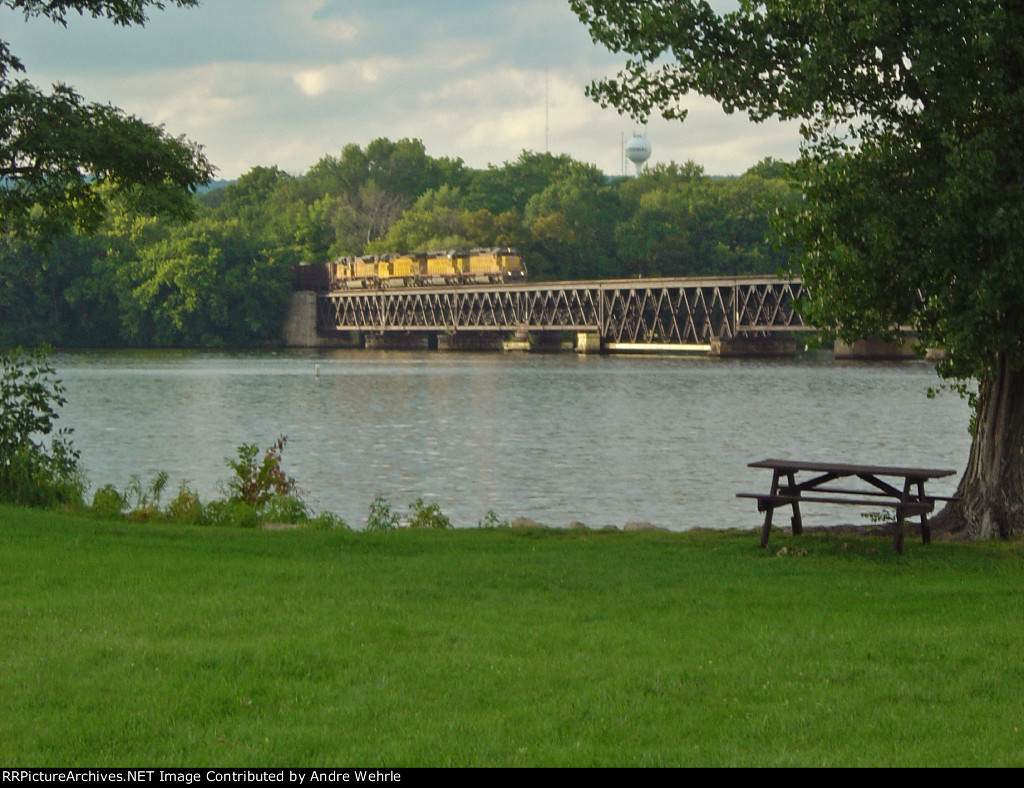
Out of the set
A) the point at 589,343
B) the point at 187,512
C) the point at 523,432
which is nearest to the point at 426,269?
the point at 589,343

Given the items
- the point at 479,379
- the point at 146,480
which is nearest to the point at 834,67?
the point at 146,480

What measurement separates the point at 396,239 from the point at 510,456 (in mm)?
142079

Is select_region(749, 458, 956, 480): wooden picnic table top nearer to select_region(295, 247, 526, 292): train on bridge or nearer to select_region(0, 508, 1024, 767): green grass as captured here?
select_region(0, 508, 1024, 767): green grass

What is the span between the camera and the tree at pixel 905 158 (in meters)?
16.2

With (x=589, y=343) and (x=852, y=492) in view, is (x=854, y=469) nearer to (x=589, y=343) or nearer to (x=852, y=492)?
(x=852, y=492)

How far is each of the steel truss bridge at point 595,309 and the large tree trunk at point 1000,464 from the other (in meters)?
92.5

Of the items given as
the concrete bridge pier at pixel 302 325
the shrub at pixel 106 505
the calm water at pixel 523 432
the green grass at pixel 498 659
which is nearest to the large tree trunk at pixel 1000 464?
the green grass at pixel 498 659

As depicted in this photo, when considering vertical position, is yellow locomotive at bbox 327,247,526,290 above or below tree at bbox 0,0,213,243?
above

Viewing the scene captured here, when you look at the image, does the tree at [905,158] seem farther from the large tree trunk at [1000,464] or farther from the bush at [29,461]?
the bush at [29,461]

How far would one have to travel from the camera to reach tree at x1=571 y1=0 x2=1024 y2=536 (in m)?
16.2

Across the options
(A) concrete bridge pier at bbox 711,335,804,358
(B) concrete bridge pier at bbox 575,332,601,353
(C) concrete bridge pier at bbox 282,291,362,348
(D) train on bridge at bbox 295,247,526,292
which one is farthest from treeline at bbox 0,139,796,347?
(B) concrete bridge pier at bbox 575,332,601,353

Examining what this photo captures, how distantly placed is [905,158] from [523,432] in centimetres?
3142

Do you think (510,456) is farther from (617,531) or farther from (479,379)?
(479,379)

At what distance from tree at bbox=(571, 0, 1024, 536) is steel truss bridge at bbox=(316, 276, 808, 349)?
92.7 metres
